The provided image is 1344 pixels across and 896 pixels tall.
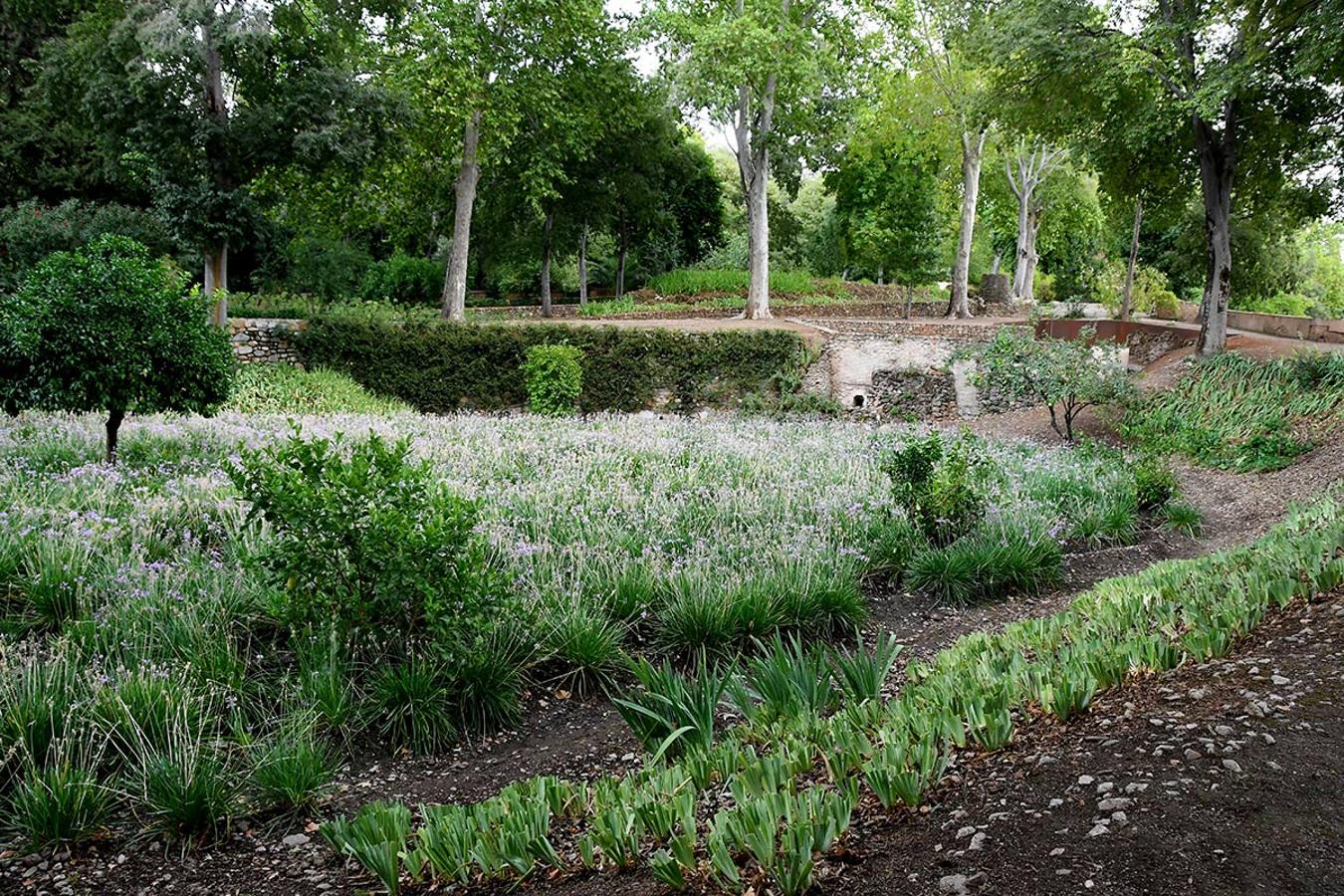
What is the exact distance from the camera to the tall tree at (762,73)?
19766 mm

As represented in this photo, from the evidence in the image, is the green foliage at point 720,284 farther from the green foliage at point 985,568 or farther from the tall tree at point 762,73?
the green foliage at point 985,568

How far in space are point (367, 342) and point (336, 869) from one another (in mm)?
14554

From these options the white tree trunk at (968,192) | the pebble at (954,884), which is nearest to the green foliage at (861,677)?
the pebble at (954,884)

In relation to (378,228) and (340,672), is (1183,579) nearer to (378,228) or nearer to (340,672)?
(340,672)

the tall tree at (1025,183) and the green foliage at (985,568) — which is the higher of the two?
the tall tree at (1025,183)

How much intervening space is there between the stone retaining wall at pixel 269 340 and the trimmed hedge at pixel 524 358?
9.9 inches

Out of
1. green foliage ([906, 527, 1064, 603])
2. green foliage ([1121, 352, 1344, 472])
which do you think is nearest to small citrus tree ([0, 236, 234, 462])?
green foliage ([906, 527, 1064, 603])

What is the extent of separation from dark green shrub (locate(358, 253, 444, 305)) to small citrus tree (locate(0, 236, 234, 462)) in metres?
22.9

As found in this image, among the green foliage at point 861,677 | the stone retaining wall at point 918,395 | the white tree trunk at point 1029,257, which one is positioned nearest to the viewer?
the green foliage at point 861,677

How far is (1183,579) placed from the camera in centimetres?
467

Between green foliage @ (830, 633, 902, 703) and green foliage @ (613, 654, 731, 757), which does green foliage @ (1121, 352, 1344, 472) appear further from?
green foliage @ (613, 654, 731, 757)

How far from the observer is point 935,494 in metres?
6.66

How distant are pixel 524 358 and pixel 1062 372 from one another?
978 centimetres

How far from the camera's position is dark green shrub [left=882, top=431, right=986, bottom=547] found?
6.64m
